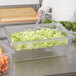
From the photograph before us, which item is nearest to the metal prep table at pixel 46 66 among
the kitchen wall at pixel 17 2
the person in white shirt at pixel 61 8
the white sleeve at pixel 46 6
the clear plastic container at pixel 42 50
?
the clear plastic container at pixel 42 50

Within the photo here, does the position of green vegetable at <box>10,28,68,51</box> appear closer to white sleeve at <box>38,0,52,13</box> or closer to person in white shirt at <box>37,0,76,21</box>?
person in white shirt at <box>37,0,76,21</box>

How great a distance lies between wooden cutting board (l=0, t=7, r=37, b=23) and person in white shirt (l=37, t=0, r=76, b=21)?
0.20 meters

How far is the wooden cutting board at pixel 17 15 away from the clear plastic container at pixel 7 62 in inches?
44.2

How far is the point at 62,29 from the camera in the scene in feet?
4.70

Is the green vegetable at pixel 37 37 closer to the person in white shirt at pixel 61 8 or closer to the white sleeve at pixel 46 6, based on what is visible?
the person in white shirt at pixel 61 8

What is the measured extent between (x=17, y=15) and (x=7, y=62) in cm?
147

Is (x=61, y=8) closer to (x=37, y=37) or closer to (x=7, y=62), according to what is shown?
(x=37, y=37)

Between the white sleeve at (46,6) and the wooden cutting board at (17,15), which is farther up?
the white sleeve at (46,6)

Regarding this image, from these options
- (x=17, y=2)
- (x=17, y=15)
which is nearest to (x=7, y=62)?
(x=17, y=15)

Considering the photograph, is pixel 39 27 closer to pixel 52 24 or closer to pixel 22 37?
pixel 52 24

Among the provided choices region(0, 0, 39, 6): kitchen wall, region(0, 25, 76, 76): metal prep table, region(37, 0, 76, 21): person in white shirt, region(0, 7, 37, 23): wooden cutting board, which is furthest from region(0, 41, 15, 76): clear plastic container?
region(0, 0, 39, 6): kitchen wall

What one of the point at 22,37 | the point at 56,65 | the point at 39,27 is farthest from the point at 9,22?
the point at 56,65

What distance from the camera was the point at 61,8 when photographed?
6.44 ft

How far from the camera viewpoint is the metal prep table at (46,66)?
115cm
